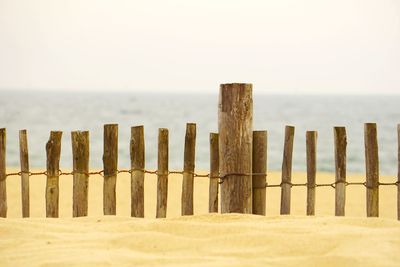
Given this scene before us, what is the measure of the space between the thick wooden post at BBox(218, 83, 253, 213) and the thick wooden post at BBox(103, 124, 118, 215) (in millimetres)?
787

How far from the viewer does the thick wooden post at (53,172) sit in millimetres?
4328

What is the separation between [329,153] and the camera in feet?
77.3

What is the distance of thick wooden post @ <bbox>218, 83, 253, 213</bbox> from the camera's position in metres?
4.06

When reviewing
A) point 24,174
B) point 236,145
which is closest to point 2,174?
point 24,174

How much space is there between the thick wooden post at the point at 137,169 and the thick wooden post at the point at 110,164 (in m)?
0.13

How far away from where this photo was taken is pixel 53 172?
4.34 metres

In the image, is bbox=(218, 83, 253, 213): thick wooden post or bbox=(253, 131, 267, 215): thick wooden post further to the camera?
bbox=(253, 131, 267, 215): thick wooden post

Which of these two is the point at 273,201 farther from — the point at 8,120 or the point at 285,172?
the point at 8,120

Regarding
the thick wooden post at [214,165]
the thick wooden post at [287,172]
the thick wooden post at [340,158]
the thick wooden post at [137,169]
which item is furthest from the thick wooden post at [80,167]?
the thick wooden post at [340,158]

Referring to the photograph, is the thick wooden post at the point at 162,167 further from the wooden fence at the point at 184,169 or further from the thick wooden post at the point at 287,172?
the thick wooden post at the point at 287,172

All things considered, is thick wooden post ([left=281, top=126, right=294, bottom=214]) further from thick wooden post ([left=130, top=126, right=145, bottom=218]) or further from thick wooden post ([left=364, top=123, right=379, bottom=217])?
thick wooden post ([left=130, top=126, right=145, bottom=218])

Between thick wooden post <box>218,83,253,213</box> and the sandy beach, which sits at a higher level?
thick wooden post <box>218,83,253,213</box>

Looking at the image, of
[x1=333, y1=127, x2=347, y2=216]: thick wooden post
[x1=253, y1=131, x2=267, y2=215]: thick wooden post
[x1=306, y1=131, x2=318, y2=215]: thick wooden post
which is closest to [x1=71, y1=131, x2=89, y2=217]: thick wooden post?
[x1=253, y1=131, x2=267, y2=215]: thick wooden post

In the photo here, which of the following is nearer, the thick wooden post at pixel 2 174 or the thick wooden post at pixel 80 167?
the thick wooden post at pixel 80 167
